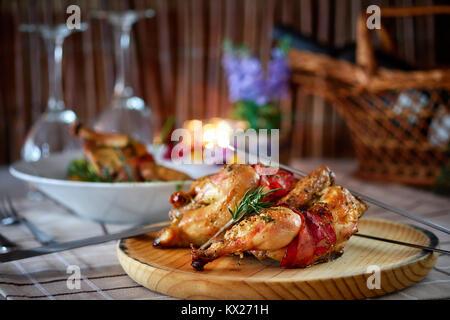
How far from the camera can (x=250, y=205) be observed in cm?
78

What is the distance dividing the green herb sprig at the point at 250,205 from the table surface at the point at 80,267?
163 mm

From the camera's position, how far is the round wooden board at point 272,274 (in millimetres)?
684

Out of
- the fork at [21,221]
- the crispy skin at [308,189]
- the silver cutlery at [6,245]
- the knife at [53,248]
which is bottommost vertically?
the fork at [21,221]

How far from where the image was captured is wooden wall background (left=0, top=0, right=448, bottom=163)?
209cm

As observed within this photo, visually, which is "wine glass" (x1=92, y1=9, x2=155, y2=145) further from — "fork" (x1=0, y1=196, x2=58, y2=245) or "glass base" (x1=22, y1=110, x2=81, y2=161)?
"fork" (x1=0, y1=196, x2=58, y2=245)

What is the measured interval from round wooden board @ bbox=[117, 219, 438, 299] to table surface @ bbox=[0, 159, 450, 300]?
0.02 meters

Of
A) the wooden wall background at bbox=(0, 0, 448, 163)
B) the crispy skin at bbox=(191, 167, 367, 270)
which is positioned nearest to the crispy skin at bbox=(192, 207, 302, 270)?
the crispy skin at bbox=(191, 167, 367, 270)

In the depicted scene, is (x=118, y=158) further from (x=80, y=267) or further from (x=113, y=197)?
(x=80, y=267)

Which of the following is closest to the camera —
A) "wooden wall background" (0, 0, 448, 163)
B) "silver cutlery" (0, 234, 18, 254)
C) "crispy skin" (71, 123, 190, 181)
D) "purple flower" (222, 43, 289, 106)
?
"silver cutlery" (0, 234, 18, 254)

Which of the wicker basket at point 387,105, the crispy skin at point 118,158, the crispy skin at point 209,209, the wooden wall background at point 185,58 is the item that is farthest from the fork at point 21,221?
the wicker basket at point 387,105

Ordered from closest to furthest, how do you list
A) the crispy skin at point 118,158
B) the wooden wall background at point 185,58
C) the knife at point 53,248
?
the knife at point 53,248
the crispy skin at point 118,158
the wooden wall background at point 185,58

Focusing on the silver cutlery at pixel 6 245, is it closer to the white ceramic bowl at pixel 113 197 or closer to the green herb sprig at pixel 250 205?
the white ceramic bowl at pixel 113 197

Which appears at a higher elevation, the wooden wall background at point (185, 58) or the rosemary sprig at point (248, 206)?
the wooden wall background at point (185, 58)
